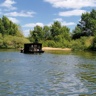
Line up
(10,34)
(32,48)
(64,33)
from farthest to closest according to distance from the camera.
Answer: (10,34) → (64,33) → (32,48)

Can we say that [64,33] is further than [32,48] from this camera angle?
Yes

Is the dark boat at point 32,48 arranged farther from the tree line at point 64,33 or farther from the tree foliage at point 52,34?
the tree foliage at point 52,34

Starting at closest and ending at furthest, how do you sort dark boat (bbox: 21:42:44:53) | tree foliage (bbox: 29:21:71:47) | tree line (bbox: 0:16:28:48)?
dark boat (bbox: 21:42:44:53)
tree line (bbox: 0:16:28:48)
tree foliage (bbox: 29:21:71:47)

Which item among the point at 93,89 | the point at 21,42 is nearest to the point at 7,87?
the point at 93,89

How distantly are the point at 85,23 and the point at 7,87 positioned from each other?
129745 mm

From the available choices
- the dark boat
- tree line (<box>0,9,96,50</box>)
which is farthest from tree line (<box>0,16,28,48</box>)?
the dark boat

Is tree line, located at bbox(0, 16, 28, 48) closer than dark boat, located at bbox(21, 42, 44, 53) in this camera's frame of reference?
No

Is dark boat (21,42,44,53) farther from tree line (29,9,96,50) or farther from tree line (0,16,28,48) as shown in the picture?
tree line (0,16,28,48)

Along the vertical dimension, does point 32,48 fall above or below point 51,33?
below

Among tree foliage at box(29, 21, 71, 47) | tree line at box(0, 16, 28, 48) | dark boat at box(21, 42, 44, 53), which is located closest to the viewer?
dark boat at box(21, 42, 44, 53)

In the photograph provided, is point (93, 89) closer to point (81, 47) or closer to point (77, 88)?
point (77, 88)

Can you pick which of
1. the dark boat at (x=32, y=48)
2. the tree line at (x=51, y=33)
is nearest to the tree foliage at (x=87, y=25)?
the tree line at (x=51, y=33)

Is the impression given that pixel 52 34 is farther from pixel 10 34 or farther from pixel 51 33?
pixel 10 34

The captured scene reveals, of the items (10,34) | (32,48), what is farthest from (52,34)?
(32,48)
